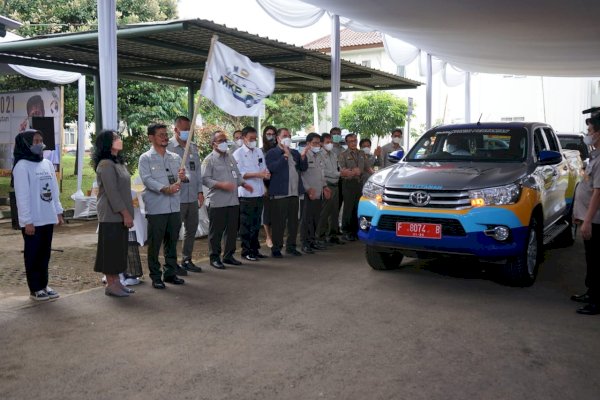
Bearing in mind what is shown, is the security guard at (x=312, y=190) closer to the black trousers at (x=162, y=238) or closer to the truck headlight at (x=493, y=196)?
the black trousers at (x=162, y=238)

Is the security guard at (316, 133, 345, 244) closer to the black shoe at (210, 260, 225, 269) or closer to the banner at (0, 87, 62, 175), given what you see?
the black shoe at (210, 260, 225, 269)

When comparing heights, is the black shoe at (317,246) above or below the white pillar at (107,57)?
below

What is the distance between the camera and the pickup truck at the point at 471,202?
6371mm

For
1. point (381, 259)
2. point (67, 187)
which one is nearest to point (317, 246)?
point (381, 259)

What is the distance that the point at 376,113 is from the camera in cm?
3278

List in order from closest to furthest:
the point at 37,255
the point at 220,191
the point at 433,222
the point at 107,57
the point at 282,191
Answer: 1. the point at 37,255
2. the point at 433,222
3. the point at 107,57
4. the point at 220,191
5. the point at 282,191

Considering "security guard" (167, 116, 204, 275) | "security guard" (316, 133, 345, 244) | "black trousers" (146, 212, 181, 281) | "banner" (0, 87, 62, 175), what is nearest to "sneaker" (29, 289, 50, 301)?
"black trousers" (146, 212, 181, 281)

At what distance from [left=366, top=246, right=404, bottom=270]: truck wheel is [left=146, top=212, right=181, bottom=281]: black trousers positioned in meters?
2.40

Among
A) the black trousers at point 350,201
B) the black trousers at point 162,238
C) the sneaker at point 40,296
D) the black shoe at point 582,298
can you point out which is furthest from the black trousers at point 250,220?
the black shoe at point 582,298

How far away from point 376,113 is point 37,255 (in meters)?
28.0

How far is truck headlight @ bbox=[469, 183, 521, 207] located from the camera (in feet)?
21.0

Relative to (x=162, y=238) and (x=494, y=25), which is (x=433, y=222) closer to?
(x=162, y=238)

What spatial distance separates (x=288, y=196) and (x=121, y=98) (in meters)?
15.0

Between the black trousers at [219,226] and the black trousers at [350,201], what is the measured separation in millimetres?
2753
